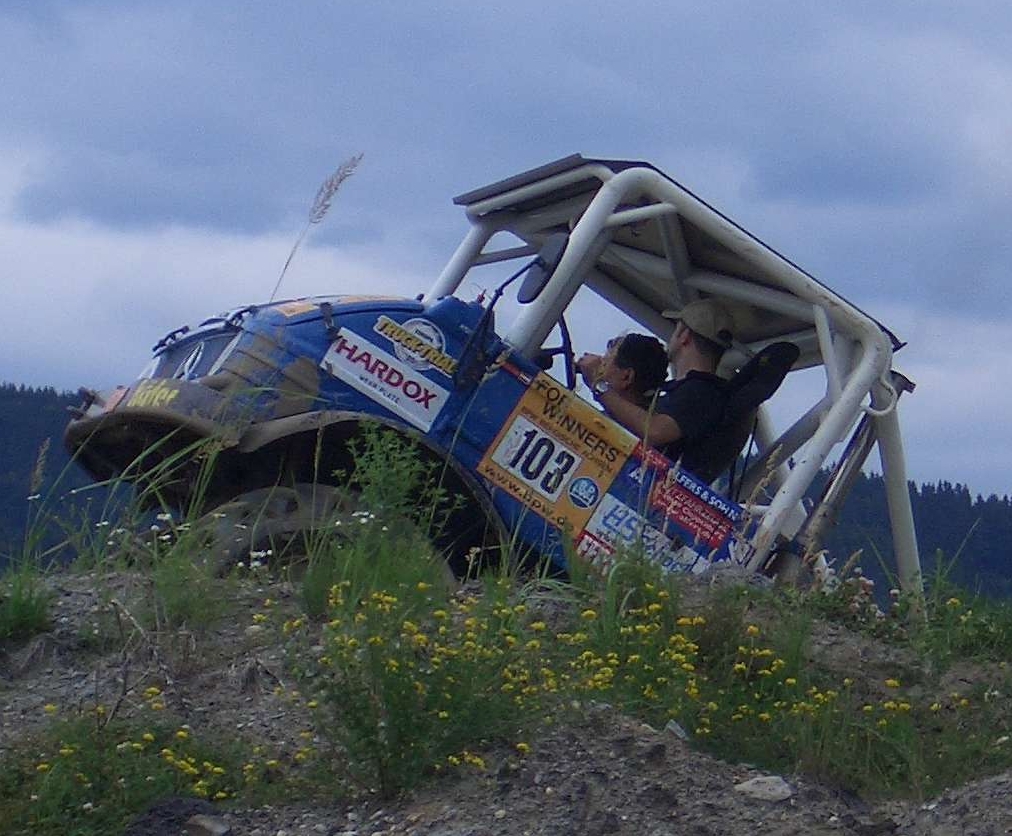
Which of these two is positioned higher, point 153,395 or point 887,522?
point 887,522

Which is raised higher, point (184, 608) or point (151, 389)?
point (151, 389)

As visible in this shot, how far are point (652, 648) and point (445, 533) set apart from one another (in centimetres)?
223

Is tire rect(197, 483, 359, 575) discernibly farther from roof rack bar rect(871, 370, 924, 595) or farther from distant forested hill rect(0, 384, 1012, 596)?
roof rack bar rect(871, 370, 924, 595)

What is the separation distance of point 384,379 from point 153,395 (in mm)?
915

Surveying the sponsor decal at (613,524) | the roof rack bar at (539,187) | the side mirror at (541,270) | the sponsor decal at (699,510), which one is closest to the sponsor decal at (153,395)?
the side mirror at (541,270)

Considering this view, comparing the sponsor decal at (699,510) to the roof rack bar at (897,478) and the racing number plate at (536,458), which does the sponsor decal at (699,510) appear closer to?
the racing number plate at (536,458)

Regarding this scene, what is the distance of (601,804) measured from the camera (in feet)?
15.4

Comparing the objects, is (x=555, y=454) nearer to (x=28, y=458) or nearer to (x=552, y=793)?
(x=28, y=458)

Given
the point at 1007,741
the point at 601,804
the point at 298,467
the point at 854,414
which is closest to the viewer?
the point at 601,804

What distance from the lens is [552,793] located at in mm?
4730

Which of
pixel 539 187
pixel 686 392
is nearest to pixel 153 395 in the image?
pixel 539 187

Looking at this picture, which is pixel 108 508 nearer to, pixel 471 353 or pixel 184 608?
pixel 184 608

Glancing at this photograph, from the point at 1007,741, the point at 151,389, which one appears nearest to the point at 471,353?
the point at 151,389

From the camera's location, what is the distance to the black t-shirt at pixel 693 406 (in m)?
8.65
